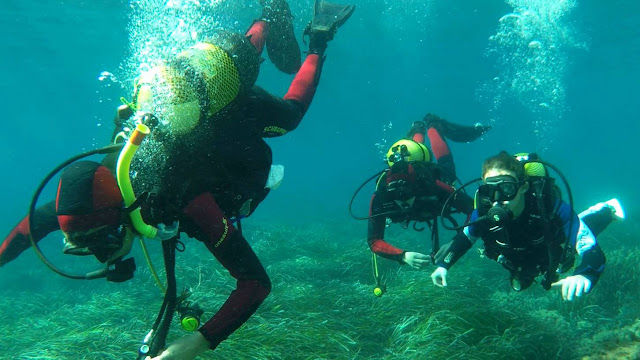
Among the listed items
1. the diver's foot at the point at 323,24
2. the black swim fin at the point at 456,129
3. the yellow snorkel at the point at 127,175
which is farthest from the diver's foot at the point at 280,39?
the black swim fin at the point at 456,129

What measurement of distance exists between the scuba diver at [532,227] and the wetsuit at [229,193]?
2134 mm

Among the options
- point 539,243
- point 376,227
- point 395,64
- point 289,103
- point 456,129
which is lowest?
point 376,227

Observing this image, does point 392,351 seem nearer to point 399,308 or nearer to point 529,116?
point 399,308

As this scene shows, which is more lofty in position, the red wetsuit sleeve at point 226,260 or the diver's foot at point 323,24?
the diver's foot at point 323,24

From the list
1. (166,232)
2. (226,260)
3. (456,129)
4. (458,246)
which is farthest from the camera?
(456,129)

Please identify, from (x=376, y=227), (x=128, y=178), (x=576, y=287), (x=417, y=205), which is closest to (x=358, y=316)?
(x=376, y=227)

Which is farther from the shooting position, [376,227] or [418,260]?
[376,227]

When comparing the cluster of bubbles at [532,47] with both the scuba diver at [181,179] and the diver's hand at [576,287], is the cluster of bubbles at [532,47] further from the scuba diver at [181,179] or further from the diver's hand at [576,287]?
the scuba diver at [181,179]

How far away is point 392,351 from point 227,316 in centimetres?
354

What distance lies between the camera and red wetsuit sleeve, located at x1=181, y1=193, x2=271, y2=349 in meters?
2.29

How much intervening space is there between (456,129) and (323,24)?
20.1 feet

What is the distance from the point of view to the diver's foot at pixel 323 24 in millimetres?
4289

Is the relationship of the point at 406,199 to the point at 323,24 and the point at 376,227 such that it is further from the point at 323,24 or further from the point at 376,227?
the point at 323,24

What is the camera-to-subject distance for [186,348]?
87.2 inches
